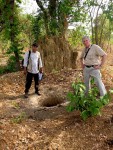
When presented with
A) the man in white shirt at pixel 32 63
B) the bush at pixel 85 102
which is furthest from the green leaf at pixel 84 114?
the man in white shirt at pixel 32 63

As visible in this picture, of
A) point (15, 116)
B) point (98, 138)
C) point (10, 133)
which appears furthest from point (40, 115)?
point (98, 138)

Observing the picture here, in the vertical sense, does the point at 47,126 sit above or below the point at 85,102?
below

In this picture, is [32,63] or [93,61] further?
[32,63]

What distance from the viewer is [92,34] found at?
42.7 ft

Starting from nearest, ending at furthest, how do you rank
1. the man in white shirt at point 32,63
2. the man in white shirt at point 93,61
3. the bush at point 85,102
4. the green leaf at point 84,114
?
the bush at point 85,102, the green leaf at point 84,114, the man in white shirt at point 93,61, the man in white shirt at point 32,63

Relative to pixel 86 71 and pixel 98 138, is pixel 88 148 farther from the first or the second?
pixel 86 71

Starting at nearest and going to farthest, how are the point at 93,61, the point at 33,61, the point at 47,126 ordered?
the point at 47,126 → the point at 93,61 → the point at 33,61

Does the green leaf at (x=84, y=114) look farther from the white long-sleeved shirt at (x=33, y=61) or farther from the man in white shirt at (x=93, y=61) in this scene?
the white long-sleeved shirt at (x=33, y=61)

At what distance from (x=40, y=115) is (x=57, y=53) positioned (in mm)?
4301

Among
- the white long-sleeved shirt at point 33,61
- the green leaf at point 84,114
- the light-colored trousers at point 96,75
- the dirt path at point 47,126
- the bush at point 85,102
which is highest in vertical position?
the white long-sleeved shirt at point 33,61

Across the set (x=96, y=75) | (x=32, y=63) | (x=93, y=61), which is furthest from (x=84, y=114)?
(x=32, y=63)

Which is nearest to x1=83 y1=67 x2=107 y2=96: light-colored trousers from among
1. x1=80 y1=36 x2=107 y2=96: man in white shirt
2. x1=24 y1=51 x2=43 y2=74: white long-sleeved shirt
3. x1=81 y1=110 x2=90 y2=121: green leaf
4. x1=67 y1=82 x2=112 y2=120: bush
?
x1=80 y1=36 x2=107 y2=96: man in white shirt

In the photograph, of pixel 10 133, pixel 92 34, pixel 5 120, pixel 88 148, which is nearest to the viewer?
pixel 88 148

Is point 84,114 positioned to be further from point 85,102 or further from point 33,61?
point 33,61
